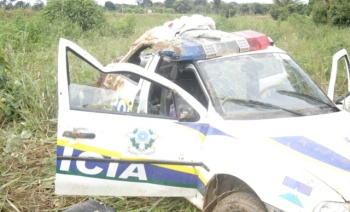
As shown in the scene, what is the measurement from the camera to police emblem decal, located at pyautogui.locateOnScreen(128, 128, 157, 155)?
124 inches

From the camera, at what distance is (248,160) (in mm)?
2750

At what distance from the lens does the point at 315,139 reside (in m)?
2.84

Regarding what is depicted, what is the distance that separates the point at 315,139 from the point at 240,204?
689 mm

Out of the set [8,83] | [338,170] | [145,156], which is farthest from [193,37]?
[8,83]

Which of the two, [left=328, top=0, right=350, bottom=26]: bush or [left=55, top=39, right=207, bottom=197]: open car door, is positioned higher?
[left=328, top=0, right=350, bottom=26]: bush

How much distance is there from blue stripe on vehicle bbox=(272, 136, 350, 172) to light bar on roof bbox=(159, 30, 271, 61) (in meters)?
1.04

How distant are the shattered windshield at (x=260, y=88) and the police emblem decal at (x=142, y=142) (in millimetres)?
565

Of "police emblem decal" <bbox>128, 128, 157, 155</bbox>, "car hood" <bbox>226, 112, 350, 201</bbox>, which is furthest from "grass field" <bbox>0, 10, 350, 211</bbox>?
"car hood" <bbox>226, 112, 350, 201</bbox>

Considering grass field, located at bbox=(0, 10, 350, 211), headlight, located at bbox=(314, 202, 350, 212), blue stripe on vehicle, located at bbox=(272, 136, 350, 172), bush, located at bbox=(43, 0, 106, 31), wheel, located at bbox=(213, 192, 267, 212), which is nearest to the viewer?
headlight, located at bbox=(314, 202, 350, 212)

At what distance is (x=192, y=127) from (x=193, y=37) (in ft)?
3.91

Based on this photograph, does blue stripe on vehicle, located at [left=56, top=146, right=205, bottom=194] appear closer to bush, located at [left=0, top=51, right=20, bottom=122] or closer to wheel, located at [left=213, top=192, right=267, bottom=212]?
wheel, located at [left=213, top=192, right=267, bottom=212]

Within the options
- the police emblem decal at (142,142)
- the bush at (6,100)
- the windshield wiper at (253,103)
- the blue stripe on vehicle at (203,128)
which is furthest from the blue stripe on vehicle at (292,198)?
the bush at (6,100)

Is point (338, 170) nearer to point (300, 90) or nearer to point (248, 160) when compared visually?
point (248, 160)

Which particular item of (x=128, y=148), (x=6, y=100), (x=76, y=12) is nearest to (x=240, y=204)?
(x=128, y=148)
